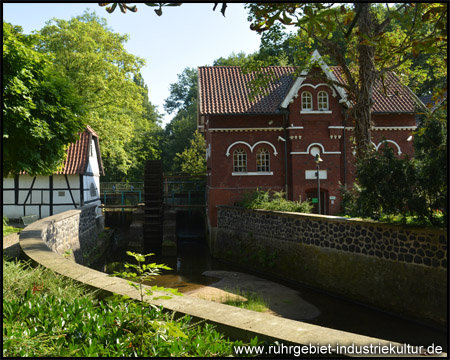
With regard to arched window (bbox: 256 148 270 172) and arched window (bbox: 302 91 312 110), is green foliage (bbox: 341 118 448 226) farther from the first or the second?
arched window (bbox: 302 91 312 110)

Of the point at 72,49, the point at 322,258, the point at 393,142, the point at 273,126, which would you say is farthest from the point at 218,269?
the point at 72,49

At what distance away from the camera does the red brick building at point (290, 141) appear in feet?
65.0

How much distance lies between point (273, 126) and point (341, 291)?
10618mm

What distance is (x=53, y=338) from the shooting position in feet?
10.6

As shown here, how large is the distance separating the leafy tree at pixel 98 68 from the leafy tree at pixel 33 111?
8.26 m


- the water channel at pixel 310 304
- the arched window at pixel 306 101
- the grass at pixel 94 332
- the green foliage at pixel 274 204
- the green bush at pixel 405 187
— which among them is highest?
the arched window at pixel 306 101

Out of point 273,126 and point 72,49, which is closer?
point 273,126

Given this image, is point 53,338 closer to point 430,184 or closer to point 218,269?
point 430,184

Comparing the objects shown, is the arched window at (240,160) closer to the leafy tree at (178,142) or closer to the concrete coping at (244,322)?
the concrete coping at (244,322)

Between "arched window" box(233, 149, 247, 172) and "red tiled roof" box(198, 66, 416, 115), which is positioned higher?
"red tiled roof" box(198, 66, 416, 115)

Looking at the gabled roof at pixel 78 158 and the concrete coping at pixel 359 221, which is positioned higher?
the gabled roof at pixel 78 158

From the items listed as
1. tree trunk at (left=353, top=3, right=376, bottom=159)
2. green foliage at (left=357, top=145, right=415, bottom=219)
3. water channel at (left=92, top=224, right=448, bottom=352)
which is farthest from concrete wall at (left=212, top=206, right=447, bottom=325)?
tree trunk at (left=353, top=3, right=376, bottom=159)

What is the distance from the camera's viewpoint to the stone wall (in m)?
11.8

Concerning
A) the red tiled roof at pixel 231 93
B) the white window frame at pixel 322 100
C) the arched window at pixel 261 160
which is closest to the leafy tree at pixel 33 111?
the red tiled roof at pixel 231 93
